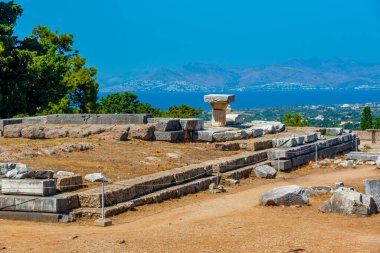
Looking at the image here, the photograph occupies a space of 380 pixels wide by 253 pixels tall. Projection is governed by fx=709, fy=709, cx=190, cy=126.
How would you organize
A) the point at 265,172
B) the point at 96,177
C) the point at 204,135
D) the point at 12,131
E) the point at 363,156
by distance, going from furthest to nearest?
1. the point at 363,156
2. the point at 204,135
3. the point at 12,131
4. the point at 265,172
5. the point at 96,177

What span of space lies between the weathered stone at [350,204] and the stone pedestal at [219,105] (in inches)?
547

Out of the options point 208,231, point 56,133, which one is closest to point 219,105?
point 56,133

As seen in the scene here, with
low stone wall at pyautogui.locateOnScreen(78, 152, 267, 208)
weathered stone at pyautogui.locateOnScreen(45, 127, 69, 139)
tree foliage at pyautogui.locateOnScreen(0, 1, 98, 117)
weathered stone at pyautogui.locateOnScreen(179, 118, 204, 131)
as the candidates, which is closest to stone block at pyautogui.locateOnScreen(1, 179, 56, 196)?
low stone wall at pyautogui.locateOnScreen(78, 152, 267, 208)

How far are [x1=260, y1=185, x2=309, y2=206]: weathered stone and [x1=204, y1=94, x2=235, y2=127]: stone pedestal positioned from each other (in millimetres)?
12855

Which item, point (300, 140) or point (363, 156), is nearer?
point (300, 140)

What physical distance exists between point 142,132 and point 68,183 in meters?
8.51

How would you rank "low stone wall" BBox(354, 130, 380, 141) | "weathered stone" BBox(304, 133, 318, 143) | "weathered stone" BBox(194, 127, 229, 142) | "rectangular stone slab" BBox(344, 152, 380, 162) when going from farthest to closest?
1. "low stone wall" BBox(354, 130, 380, 141)
2. "weathered stone" BBox(304, 133, 318, 143)
3. "rectangular stone slab" BBox(344, 152, 380, 162)
4. "weathered stone" BBox(194, 127, 229, 142)

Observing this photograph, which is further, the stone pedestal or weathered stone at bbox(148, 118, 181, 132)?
the stone pedestal

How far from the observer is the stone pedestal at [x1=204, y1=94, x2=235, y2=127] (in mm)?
28422

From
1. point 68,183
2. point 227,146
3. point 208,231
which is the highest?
point 227,146

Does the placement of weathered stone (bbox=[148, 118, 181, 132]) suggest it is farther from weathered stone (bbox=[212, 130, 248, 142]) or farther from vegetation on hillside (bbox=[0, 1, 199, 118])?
vegetation on hillside (bbox=[0, 1, 199, 118])

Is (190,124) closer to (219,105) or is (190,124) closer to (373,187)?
(219,105)

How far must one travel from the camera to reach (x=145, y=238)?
12.3 m

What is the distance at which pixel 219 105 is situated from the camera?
2875cm
